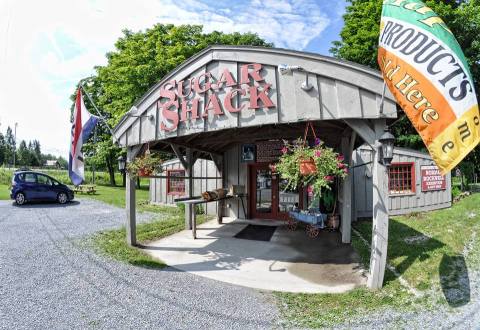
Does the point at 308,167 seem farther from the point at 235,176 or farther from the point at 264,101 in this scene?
the point at 235,176

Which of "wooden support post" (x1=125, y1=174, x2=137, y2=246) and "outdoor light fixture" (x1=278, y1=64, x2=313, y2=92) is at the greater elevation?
"outdoor light fixture" (x1=278, y1=64, x2=313, y2=92)

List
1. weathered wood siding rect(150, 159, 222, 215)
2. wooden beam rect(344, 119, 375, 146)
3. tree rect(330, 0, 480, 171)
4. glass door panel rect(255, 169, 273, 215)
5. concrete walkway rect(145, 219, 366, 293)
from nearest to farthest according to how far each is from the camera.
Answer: wooden beam rect(344, 119, 375, 146), concrete walkway rect(145, 219, 366, 293), glass door panel rect(255, 169, 273, 215), weathered wood siding rect(150, 159, 222, 215), tree rect(330, 0, 480, 171)

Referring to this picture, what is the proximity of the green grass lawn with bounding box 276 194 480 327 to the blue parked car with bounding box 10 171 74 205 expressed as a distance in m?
13.9

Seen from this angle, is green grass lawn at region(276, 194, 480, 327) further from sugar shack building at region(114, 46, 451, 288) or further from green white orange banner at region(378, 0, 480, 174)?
green white orange banner at region(378, 0, 480, 174)

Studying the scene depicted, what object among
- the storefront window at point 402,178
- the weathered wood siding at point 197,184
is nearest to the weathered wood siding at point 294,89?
the weathered wood siding at point 197,184

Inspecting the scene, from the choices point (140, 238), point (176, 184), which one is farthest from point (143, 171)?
point (176, 184)

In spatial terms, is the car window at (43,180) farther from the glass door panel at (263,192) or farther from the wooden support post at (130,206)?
the glass door panel at (263,192)

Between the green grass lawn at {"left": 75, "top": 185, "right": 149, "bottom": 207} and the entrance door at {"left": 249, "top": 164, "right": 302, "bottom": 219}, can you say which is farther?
the green grass lawn at {"left": 75, "top": 185, "right": 149, "bottom": 207}

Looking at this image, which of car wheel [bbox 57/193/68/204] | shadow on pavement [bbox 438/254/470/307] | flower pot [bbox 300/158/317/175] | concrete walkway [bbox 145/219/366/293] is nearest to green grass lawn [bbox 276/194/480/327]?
shadow on pavement [bbox 438/254/470/307]

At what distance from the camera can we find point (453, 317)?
3.65 m

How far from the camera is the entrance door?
10.6m

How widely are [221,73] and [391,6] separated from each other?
3036 millimetres

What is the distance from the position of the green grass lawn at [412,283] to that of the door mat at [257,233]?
241cm

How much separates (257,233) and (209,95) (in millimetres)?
4683
